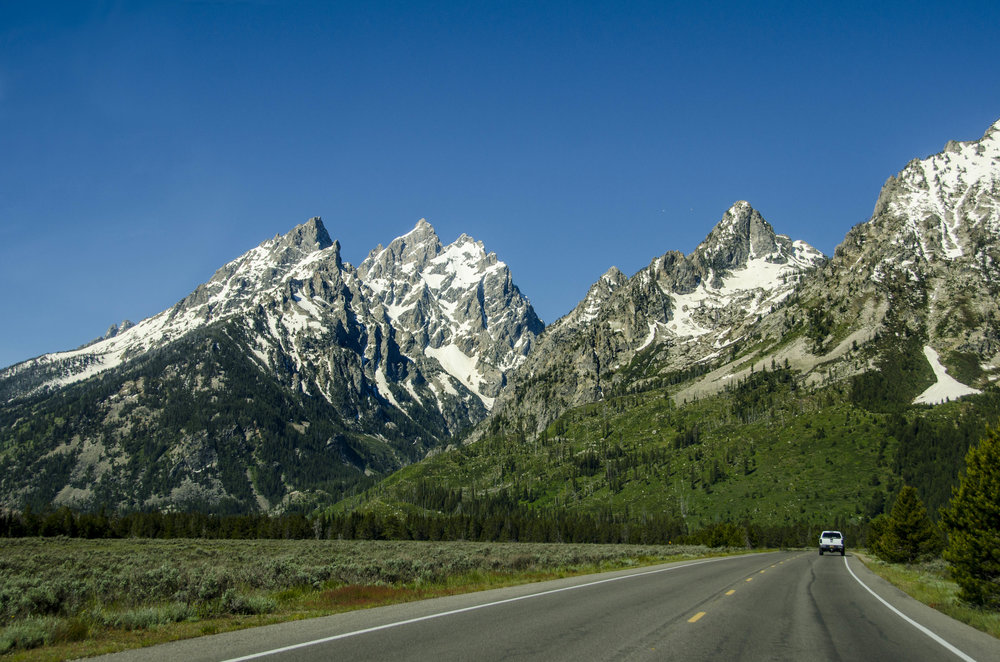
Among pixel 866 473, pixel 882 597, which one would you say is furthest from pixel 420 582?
pixel 866 473

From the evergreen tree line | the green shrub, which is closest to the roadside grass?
the green shrub

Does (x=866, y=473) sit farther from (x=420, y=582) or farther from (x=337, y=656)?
(x=337, y=656)

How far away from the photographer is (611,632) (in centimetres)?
1378

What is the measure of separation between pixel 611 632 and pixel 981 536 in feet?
58.3

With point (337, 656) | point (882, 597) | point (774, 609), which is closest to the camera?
point (337, 656)

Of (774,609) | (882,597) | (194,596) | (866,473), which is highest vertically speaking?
(194,596)

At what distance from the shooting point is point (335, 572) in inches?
1075

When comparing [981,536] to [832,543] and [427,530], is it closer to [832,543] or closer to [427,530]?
[832,543]

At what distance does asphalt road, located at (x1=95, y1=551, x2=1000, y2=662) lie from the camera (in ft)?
37.6

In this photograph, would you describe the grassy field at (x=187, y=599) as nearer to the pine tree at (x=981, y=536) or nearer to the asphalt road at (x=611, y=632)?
the asphalt road at (x=611, y=632)

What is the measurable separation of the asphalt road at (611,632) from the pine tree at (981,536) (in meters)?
2.12

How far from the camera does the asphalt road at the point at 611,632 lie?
11.5 m

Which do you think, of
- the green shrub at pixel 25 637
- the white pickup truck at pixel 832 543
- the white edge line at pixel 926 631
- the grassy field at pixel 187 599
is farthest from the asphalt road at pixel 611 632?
the white pickup truck at pixel 832 543

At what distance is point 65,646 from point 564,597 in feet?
47.1
